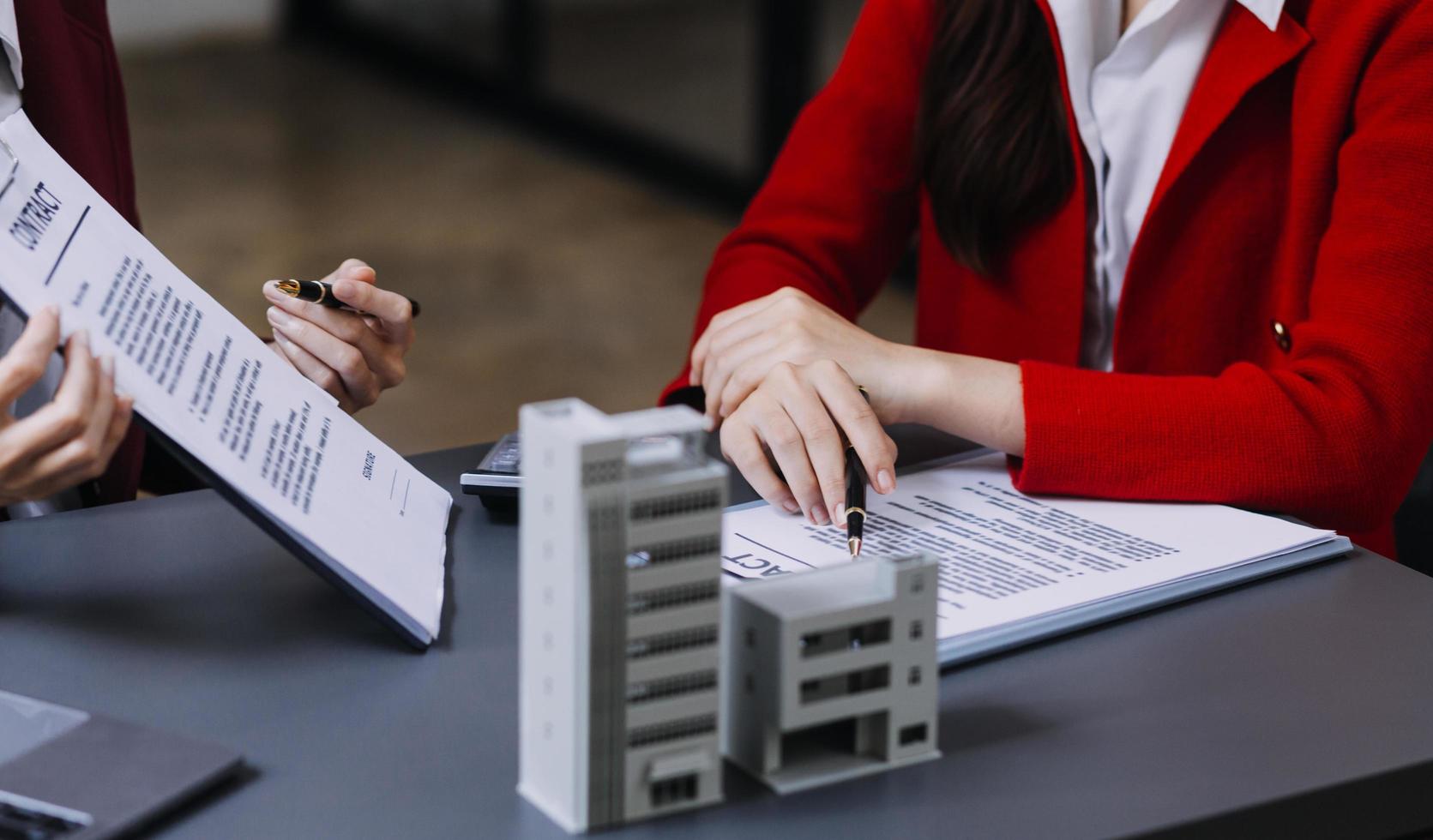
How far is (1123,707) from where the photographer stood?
745 millimetres

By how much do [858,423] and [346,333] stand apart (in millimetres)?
355

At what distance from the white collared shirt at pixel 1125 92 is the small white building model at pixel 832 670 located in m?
0.68

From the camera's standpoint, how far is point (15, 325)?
3.46ft

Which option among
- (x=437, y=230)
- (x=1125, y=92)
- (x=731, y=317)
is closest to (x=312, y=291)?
(x=731, y=317)

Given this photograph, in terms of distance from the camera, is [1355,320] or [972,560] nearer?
[972,560]

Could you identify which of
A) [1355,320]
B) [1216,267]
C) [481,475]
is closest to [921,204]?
[1216,267]

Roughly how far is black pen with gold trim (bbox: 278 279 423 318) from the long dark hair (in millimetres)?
551

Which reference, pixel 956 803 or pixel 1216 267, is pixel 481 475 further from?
pixel 1216 267

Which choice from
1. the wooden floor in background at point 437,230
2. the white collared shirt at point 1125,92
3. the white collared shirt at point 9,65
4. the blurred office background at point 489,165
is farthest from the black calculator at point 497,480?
the blurred office background at point 489,165

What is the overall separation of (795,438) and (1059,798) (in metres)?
0.34

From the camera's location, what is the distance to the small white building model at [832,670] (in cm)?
65

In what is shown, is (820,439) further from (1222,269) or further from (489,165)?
(489,165)

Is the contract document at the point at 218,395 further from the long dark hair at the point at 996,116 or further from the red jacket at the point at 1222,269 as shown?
the long dark hair at the point at 996,116

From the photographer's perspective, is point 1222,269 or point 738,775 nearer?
point 738,775
